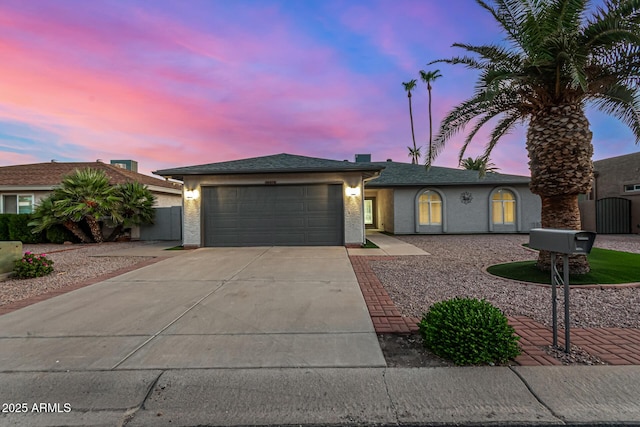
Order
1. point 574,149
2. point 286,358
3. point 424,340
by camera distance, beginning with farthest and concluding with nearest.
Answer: point 574,149
point 424,340
point 286,358

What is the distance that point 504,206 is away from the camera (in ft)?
53.9

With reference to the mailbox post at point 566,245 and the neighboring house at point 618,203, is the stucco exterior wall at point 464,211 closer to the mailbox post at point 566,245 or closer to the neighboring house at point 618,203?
the neighboring house at point 618,203

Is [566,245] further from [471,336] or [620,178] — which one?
[620,178]

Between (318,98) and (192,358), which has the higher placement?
(318,98)

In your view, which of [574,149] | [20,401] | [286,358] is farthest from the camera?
[574,149]

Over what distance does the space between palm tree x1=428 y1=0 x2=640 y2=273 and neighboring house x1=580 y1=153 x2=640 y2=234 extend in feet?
43.5

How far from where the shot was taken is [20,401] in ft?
7.91

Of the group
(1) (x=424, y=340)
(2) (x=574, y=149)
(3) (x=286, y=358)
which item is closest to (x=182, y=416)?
(3) (x=286, y=358)

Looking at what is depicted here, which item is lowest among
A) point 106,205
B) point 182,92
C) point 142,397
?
point 142,397

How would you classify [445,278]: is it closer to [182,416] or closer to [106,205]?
[182,416]

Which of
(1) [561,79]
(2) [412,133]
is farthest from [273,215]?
(2) [412,133]

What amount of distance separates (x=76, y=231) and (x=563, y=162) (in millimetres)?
18584

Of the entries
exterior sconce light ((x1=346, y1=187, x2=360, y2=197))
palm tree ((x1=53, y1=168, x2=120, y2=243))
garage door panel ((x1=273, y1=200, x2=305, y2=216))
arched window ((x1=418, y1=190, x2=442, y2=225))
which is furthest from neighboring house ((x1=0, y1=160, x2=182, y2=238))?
arched window ((x1=418, y1=190, x2=442, y2=225))

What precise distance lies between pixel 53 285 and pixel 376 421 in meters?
7.42
